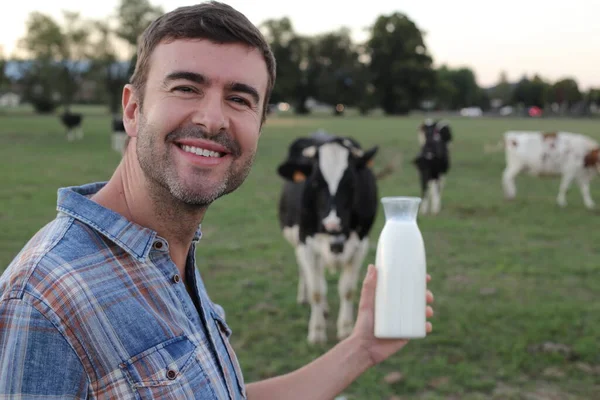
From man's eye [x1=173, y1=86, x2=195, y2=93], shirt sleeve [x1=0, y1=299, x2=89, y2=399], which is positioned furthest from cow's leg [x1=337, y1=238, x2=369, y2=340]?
shirt sleeve [x1=0, y1=299, x2=89, y2=399]

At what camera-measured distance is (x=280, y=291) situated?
6688 millimetres

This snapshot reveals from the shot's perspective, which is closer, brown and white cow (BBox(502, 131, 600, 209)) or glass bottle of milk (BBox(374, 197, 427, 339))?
glass bottle of milk (BBox(374, 197, 427, 339))

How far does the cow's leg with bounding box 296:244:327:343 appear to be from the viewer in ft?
17.6

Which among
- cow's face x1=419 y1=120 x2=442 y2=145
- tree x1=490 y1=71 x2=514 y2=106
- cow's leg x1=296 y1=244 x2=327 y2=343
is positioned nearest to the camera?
cow's leg x1=296 y1=244 x2=327 y2=343

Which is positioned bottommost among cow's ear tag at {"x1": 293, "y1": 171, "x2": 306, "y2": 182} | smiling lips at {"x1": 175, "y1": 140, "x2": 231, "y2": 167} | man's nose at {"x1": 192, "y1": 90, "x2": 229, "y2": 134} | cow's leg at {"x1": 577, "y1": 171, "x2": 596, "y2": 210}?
cow's leg at {"x1": 577, "y1": 171, "x2": 596, "y2": 210}

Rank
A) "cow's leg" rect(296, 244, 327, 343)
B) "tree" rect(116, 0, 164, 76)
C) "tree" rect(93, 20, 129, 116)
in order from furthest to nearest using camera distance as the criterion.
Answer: "tree" rect(116, 0, 164, 76) → "tree" rect(93, 20, 129, 116) → "cow's leg" rect(296, 244, 327, 343)

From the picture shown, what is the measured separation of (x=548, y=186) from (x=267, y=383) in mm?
14778

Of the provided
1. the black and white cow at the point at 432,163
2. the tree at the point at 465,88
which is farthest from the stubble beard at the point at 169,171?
the tree at the point at 465,88

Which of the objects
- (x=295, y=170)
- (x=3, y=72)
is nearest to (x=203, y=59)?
(x=295, y=170)

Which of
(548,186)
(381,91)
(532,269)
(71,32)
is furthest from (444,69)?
(532,269)

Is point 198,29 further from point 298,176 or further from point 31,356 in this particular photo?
point 298,176

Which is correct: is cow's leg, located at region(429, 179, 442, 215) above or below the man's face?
below

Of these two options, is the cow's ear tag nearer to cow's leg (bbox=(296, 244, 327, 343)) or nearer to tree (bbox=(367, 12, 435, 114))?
cow's leg (bbox=(296, 244, 327, 343))

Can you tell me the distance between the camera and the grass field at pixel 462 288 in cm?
468
